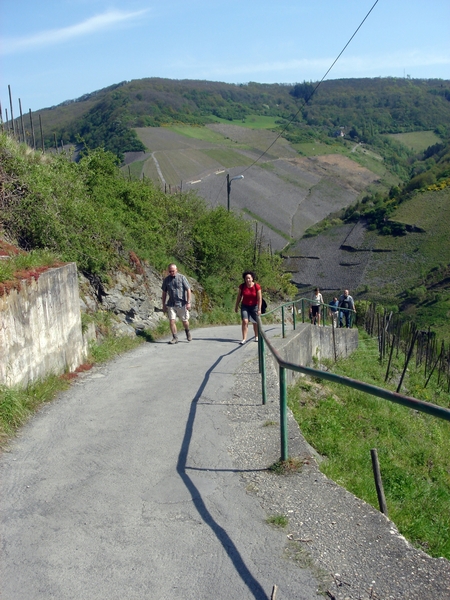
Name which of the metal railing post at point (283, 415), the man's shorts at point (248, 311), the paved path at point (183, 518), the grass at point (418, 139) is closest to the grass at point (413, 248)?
the man's shorts at point (248, 311)

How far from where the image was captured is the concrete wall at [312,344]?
13.1 metres

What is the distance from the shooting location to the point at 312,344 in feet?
54.5

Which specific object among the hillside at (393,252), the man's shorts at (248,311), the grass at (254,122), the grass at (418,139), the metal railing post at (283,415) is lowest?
the hillside at (393,252)

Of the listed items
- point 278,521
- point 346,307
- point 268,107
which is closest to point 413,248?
point 346,307

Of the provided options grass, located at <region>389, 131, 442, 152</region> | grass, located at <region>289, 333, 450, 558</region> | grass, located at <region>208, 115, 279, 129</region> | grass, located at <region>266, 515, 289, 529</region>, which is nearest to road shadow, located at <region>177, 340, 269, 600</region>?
grass, located at <region>266, 515, 289, 529</region>

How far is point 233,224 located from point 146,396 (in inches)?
719

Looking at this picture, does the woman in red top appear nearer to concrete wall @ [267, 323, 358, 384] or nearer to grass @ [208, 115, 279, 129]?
concrete wall @ [267, 323, 358, 384]

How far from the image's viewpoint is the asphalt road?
393cm

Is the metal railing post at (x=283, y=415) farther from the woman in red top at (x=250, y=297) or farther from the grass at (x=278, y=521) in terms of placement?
the woman in red top at (x=250, y=297)

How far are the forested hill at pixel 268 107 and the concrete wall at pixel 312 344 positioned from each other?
5592 centimetres

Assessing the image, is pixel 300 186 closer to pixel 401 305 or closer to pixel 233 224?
pixel 401 305

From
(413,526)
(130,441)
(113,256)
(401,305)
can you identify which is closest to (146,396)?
(130,441)

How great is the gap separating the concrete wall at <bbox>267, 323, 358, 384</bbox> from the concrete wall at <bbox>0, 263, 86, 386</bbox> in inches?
151

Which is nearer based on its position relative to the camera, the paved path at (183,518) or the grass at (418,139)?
the paved path at (183,518)
